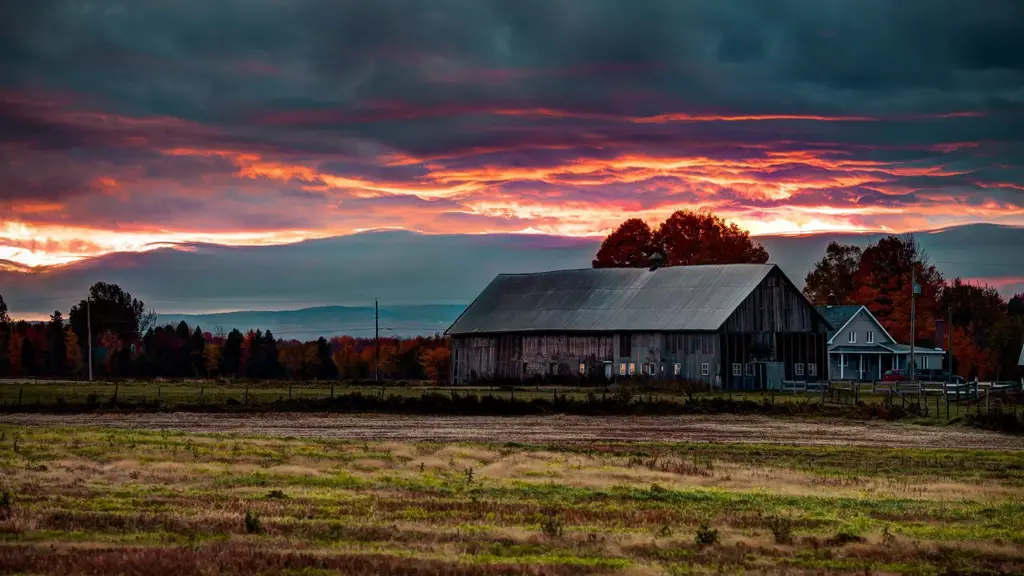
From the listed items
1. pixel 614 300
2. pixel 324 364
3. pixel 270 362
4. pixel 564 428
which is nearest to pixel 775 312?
pixel 614 300

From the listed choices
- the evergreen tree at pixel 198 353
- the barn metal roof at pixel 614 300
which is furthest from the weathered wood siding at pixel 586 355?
the evergreen tree at pixel 198 353

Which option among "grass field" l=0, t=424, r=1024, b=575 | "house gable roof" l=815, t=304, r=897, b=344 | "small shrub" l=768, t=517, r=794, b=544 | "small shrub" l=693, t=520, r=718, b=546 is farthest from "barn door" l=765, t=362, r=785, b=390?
"small shrub" l=693, t=520, r=718, b=546

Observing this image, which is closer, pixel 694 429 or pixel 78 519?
pixel 78 519

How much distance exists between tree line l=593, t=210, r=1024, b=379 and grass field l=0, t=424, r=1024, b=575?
284 ft

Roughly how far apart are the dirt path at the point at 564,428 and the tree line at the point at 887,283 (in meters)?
66.9

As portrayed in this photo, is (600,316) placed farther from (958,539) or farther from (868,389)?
(958,539)

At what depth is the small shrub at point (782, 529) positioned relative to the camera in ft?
68.2

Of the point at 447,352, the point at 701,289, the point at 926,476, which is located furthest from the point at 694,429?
the point at 447,352

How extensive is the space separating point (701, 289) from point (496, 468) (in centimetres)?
6156

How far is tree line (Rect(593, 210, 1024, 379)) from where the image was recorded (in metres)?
121

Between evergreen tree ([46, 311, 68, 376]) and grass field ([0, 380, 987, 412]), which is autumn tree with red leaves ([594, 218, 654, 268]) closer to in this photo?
grass field ([0, 380, 987, 412])

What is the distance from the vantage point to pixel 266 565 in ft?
57.9

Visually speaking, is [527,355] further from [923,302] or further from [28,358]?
[28,358]

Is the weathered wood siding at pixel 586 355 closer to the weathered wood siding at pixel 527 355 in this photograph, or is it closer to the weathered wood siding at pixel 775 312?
the weathered wood siding at pixel 527 355
